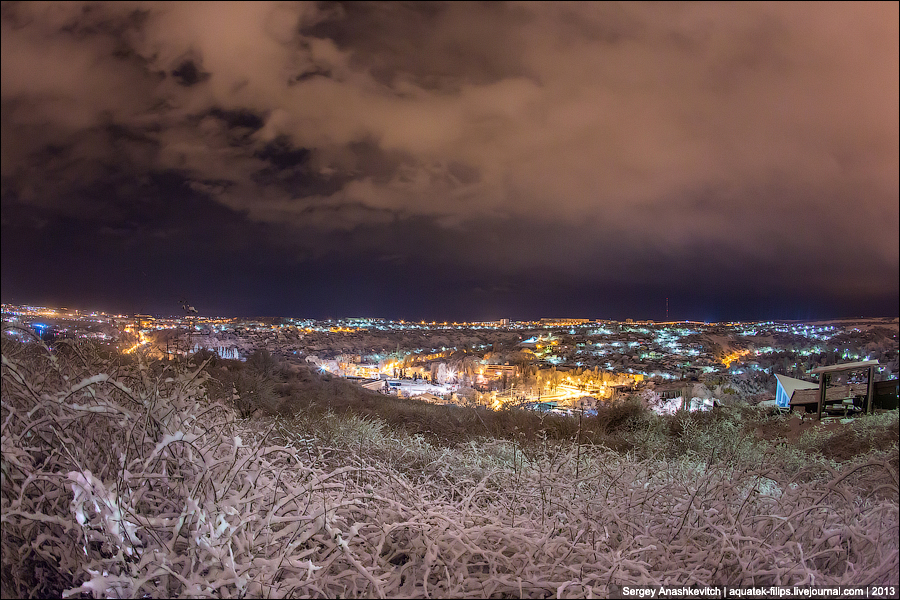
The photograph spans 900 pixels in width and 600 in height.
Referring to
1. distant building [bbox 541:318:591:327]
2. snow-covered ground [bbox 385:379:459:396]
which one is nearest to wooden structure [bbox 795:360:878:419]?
distant building [bbox 541:318:591:327]

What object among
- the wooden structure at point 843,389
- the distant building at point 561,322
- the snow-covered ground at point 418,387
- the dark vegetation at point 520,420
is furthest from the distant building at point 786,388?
the snow-covered ground at point 418,387

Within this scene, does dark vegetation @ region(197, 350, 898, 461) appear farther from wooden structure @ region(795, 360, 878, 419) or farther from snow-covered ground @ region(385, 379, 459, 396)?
snow-covered ground @ region(385, 379, 459, 396)

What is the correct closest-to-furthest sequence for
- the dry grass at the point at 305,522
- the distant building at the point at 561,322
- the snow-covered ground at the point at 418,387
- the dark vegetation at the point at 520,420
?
the dry grass at the point at 305,522 → the dark vegetation at the point at 520,420 → the distant building at the point at 561,322 → the snow-covered ground at the point at 418,387

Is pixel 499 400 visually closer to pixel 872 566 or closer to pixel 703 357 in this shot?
pixel 703 357

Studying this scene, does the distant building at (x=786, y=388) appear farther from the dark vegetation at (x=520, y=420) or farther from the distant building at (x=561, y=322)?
the distant building at (x=561, y=322)

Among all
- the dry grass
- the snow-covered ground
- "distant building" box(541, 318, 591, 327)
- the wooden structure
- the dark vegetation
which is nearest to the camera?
Result: the dry grass

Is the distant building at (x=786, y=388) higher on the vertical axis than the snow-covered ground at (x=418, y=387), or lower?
higher

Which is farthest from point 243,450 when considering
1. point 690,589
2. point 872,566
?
point 872,566
